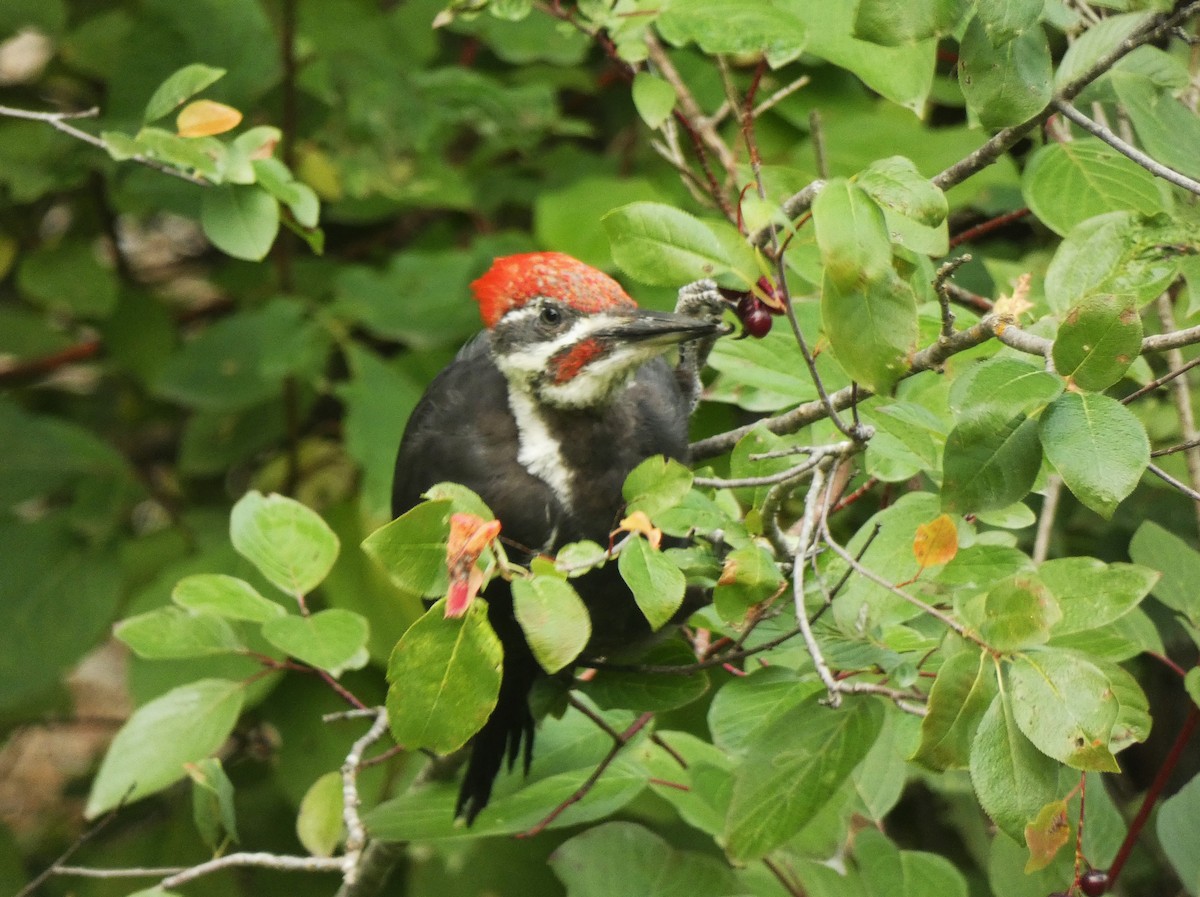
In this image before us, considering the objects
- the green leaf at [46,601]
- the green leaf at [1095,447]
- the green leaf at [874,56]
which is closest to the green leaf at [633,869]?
the green leaf at [1095,447]

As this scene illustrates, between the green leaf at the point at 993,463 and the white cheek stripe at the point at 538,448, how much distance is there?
2.62 feet

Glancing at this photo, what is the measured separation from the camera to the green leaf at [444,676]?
1.00 metres

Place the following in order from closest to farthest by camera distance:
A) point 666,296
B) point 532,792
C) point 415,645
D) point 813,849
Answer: point 415,645
point 813,849
point 532,792
point 666,296

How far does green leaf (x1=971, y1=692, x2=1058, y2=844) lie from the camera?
988mm

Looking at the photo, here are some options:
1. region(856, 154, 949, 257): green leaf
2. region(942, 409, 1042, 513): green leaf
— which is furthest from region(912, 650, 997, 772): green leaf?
region(856, 154, 949, 257): green leaf

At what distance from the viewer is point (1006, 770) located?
0.99 metres

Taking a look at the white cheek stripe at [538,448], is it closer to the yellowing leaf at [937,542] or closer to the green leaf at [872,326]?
the yellowing leaf at [937,542]

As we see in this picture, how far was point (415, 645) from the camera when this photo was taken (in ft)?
3.28

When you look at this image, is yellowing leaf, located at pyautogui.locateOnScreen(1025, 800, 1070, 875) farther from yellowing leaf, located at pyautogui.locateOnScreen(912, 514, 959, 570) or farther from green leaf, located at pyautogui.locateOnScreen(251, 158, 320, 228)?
green leaf, located at pyautogui.locateOnScreen(251, 158, 320, 228)

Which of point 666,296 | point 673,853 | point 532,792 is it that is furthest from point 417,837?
point 666,296

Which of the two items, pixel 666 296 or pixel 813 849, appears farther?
pixel 666 296

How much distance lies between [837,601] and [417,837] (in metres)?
0.66

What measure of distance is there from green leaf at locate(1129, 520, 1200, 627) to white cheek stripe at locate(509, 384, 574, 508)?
73cm

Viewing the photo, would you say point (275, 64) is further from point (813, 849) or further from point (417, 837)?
point (813, 849)
